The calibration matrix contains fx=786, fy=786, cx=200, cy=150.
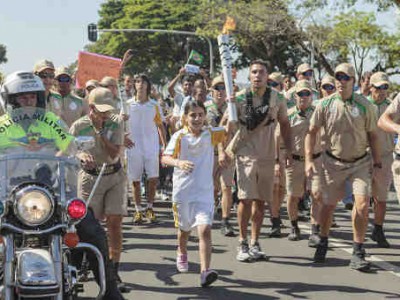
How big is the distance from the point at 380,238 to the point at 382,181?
2.58 feet

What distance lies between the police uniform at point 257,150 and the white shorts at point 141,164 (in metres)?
3.39

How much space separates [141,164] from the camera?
1168 cm

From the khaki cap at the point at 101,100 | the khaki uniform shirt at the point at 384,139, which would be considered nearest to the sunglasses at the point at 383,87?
the khaki uniform shirt at the point at 384,139

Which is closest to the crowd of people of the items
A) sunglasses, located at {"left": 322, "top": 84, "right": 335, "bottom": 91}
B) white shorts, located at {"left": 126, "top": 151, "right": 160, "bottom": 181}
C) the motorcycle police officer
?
sunglasses, located at {"left": 322, "top": 84, "right": 335, "bottom": 91}

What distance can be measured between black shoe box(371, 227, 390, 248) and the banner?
4.76 meters

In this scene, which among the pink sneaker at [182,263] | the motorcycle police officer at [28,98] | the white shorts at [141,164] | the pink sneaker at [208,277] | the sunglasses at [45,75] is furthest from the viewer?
the white shorts at [141,164]

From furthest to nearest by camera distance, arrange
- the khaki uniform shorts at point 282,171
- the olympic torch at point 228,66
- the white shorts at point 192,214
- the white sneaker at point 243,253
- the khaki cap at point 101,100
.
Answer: the khaki uniform shorts at point 282,171
the white sneaker at point 243,253
the olympic torch at point 228,66
the white shorts at point 192,214
the khaki cap at point 101,100

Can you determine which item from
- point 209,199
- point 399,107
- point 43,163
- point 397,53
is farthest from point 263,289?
point 397,53

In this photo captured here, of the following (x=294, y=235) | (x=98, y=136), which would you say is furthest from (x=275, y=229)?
(x=98, y=136)

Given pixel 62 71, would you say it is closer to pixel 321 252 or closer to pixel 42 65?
pixel 42 65

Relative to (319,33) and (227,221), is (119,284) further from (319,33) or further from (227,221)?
(319,33)

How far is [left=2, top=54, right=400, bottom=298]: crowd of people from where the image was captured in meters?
6.92

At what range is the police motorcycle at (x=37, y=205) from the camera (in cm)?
438

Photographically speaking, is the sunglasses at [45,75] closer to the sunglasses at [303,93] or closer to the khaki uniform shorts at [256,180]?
the khaki uniform shorts at [256,180]
